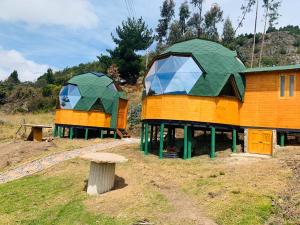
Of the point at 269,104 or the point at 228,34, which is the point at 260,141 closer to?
the point at 269,104

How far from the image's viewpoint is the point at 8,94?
6919 cm

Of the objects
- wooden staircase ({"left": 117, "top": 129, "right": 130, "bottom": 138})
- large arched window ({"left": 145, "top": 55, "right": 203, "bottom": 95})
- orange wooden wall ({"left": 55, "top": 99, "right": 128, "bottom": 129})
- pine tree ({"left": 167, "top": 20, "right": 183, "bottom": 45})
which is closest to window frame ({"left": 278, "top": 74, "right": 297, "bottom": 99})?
large arched window ({"left": 145, "top": 55, "right": 203, "bottom": 95})

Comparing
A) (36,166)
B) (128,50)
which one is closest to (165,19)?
(128,50)

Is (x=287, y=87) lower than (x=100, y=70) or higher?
lower

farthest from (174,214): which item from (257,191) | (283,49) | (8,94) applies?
(283,49)

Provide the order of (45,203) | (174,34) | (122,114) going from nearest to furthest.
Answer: (45,203) → (122,114) → (174,34)

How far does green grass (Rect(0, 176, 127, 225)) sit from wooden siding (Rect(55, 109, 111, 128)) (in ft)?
52.2

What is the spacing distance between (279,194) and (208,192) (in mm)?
2565

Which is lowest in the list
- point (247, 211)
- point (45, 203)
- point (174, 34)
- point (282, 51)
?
point (45, 203)

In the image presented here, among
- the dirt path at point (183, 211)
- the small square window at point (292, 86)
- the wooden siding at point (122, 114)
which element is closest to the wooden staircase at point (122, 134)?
the wooden siding at point (122, 114)

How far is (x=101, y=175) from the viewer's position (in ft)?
47.4

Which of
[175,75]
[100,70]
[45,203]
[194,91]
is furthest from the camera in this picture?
[100,70]

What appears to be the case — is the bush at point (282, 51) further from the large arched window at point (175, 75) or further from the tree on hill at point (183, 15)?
the large arched window at point (175, 75)

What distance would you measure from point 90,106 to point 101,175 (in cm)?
1973
